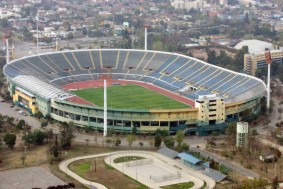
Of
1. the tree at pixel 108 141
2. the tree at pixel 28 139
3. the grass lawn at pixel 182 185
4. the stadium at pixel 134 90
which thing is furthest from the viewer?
the stadium at pixel 134 90

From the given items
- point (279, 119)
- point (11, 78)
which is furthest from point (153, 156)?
point (11, 78)

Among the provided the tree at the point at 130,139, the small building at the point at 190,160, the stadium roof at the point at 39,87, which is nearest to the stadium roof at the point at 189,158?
the small building at the point at 190,160

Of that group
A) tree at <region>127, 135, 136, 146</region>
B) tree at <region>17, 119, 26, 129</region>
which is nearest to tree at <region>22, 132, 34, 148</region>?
tree at <region>17, 119, 26, 129</region>

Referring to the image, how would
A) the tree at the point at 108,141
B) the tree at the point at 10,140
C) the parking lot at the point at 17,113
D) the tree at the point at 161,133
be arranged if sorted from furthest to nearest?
the parking lot at the point at 17,113 → the tree at the point at 161,133 → the tree at the point at 108,141 → the tree at the point at 10,140

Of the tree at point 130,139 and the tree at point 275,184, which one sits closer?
the tree at point 275,184

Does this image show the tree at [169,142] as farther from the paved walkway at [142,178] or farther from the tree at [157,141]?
the paved walkway at [142,178]

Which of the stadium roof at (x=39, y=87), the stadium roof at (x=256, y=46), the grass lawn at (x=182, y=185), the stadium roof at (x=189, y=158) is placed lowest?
the grass lawn at (x=182, y=185)
